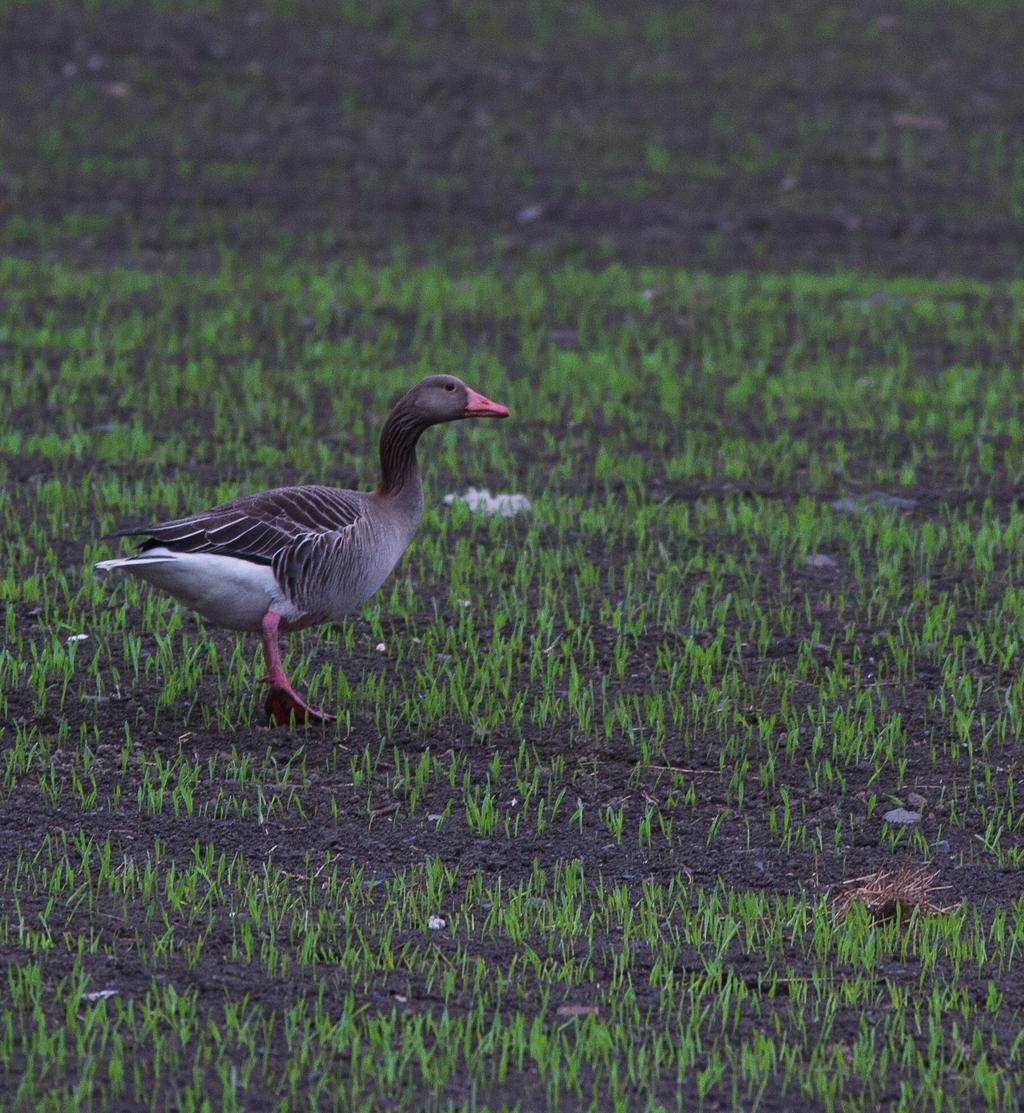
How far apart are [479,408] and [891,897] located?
2.89 meters

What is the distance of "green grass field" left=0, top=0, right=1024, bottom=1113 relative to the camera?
4.84 meters

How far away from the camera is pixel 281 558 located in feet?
22.3

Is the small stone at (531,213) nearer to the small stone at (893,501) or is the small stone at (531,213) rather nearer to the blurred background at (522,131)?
the blurred background at (522,131)

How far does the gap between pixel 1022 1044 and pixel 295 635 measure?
4.25 m

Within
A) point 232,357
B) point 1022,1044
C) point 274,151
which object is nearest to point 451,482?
point 232,357

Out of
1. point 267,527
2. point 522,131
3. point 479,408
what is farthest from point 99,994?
point 522,131

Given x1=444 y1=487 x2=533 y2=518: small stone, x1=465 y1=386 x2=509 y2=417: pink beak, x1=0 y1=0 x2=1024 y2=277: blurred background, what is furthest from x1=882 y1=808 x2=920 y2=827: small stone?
x1=0 y1=0 x2=1024 y2=277: blurred background

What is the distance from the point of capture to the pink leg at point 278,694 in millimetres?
6852

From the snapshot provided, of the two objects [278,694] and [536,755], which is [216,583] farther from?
[536,755]

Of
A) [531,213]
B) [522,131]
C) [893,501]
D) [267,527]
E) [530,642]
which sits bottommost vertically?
[893,501]

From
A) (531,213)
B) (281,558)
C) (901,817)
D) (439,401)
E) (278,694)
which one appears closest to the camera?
(901,817)

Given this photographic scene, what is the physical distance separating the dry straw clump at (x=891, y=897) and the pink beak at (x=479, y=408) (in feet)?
8.66

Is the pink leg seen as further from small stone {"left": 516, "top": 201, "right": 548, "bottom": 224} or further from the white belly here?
small stone {"left": 516, "top": 201, "right": 548, "bottom": 224}

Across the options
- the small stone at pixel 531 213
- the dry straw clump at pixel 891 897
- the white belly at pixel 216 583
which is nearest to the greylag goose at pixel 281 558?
the white belly at pixel 216 583
